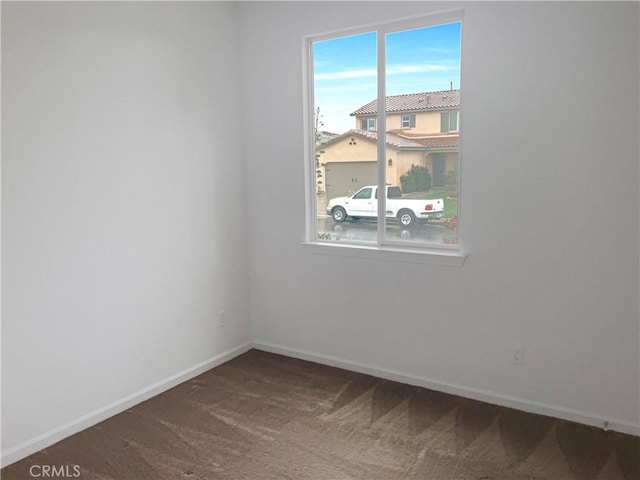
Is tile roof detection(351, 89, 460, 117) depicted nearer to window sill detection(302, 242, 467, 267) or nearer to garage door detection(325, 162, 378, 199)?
garage door detection(325, 162, 378, 199)

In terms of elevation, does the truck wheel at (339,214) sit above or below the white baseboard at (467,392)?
above

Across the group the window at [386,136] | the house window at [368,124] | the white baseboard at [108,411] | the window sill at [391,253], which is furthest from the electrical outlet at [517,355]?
the white baseboard at [108,411]

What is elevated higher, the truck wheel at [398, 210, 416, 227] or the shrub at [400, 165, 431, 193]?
the shrub at [400, 165, 431, 193]

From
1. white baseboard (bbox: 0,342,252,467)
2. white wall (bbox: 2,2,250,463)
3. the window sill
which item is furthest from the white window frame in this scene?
white baseboard (bbox: 0,342,252,467)

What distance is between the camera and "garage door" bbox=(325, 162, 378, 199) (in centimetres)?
355

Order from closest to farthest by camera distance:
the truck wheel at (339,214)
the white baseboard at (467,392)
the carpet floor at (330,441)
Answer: the carpet floor at (330,441)
the white baseboard at (467,392)
the truck wheel at (339,214)

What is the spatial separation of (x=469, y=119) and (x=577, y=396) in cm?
161

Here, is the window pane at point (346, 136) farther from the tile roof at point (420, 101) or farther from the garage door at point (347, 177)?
the tile roof at point (420, 101)

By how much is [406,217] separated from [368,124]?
654 mm

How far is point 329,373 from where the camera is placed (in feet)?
12.0

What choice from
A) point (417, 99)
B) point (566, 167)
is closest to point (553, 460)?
point (566, 167)

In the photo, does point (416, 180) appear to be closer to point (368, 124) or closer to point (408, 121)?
point (408, 121)

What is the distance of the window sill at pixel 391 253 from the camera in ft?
10.6

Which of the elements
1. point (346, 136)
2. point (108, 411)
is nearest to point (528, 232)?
point (346, 136)
